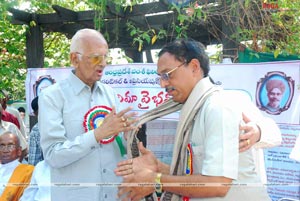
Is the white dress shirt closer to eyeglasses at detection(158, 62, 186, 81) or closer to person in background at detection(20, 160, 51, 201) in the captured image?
person in background at detection(20, 160, 51, 201)

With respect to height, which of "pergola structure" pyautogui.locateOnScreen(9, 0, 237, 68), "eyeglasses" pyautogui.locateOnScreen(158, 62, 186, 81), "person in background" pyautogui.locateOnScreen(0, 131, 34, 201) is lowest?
"person in background" pyautogui.locateOnScreen(0, 131, 34, 201)

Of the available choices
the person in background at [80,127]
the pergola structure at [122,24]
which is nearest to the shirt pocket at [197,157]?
the person in background at [80,127]

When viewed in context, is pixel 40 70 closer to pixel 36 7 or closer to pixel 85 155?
pixel 36 7

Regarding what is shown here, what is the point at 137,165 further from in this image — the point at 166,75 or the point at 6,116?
the point at 6,116

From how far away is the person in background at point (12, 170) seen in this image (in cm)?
344

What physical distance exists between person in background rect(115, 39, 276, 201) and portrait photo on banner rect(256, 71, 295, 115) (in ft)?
6.52

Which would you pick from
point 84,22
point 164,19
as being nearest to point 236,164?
point 164,19

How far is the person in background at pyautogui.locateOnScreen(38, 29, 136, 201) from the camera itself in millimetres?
2133

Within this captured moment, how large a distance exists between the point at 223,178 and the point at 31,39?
5.35 m

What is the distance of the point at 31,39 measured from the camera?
249 inches

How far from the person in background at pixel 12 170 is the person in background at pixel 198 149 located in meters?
1.90

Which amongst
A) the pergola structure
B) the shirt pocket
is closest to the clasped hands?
the shirt pocket

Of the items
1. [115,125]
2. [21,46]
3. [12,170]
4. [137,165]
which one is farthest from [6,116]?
[137,165]

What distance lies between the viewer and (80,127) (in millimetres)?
2244
